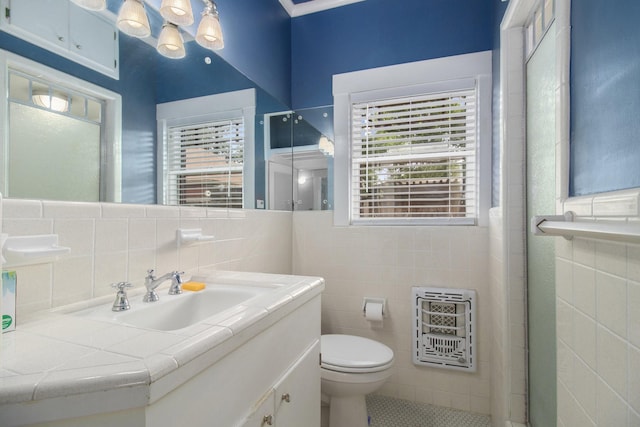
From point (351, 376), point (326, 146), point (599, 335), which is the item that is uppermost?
point (326, 146)

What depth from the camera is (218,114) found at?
157 centimetres

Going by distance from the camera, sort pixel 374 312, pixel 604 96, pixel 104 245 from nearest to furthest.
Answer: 1. pixel 604 96
2. pixel 104 245
3. pixel 374 312

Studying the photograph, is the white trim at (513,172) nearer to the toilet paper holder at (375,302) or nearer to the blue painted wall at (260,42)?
the toilet paper holder at (375,302)

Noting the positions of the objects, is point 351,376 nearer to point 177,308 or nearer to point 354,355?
point 354,355

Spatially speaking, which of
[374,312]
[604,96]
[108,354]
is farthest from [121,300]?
[374,312]

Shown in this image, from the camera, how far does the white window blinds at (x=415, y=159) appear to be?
6.42 ft

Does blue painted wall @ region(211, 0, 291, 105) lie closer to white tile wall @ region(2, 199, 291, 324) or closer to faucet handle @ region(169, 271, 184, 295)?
white tile wall @ region(2, 199, 291, 324)

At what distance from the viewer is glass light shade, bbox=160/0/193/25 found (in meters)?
1.23

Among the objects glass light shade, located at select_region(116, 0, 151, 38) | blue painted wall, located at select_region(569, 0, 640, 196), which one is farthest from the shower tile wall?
glass light shade, located at select_region(116, 0, 151, 38)

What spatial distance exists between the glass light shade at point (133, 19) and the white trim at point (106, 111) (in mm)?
239

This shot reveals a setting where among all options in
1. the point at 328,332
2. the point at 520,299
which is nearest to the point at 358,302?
the point at 328,332

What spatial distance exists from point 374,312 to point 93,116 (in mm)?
1687

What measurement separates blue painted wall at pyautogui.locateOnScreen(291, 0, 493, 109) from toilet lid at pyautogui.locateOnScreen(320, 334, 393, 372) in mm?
1602

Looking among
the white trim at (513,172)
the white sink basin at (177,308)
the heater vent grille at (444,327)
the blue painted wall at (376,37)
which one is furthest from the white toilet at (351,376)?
the blue painted wall at (376,37)
